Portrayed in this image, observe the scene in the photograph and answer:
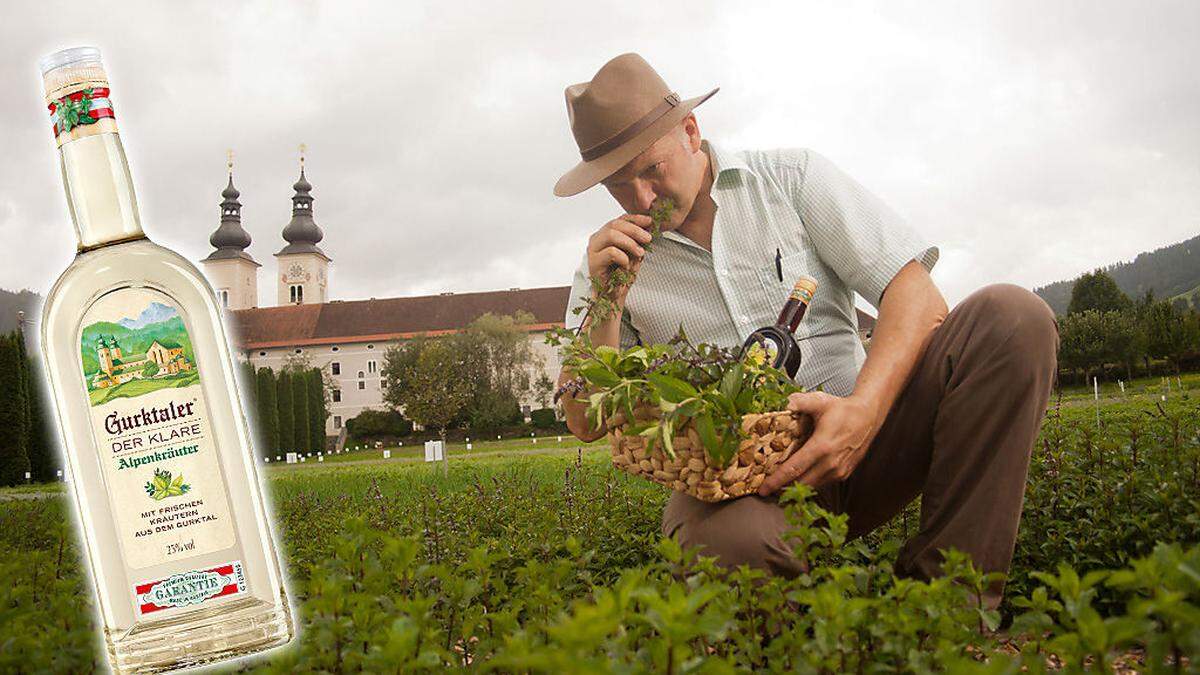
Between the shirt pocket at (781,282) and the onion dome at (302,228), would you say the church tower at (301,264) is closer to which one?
the onion dome at (302,228)

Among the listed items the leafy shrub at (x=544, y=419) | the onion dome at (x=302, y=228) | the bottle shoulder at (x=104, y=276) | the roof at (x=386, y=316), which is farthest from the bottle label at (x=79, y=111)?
the onion dome at (x=302, y=228)

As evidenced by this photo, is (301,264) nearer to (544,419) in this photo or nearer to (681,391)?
(544,419)

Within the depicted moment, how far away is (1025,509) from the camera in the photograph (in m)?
3.31

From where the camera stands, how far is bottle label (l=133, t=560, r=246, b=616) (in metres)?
1.67

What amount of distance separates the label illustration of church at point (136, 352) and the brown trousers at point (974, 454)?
3.70 ft

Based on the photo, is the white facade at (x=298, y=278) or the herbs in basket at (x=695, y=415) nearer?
the herbs in basket at (x=695, y=415)

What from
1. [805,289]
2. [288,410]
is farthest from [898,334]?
[288,410]

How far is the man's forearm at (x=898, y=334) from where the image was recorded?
A: 7.14 feet

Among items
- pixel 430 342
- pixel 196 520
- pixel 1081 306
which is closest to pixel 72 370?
pixel 196 520

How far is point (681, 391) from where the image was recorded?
1.85 metres

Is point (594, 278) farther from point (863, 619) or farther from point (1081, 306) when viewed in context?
point (1081, 306)

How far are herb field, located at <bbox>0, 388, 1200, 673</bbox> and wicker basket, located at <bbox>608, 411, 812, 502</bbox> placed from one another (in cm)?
18

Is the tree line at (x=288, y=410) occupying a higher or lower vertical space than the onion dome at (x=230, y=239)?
lower

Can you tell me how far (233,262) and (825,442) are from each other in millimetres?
61693
